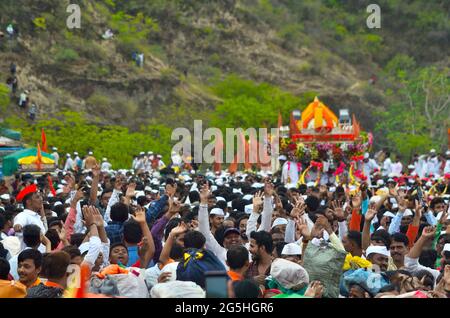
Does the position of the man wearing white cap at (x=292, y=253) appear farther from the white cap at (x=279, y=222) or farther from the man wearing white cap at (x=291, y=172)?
the man wearing white cap at (x=291, y=172)

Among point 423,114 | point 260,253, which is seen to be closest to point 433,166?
point 423,114

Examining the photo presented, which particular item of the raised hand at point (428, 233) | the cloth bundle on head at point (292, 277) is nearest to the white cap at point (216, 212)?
the raised hand at point (428, 233)

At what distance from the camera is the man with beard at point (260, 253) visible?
8266 mm

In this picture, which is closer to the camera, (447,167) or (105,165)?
(447,167)

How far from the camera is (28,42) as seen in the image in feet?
151

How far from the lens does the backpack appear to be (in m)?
7.14

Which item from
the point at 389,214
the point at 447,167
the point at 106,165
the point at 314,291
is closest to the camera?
the point at 314,291

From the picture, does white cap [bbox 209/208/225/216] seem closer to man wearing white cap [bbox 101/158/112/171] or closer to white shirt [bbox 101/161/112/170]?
man wearing white cap [bbox 101/158/112/171]

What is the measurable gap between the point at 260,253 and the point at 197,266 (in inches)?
48.5

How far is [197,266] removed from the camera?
721 cm

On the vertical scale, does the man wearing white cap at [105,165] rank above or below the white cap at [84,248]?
above

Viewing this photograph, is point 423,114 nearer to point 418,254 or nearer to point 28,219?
point 28,219

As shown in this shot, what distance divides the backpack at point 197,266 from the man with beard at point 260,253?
952 mm
